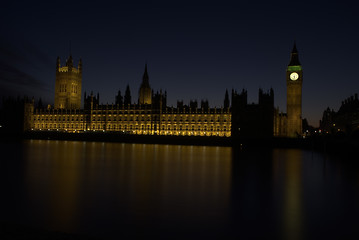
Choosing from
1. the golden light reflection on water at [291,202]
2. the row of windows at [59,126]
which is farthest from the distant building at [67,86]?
the golden light reflection on water at [291,202]

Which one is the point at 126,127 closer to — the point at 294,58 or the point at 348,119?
the point at 294,58

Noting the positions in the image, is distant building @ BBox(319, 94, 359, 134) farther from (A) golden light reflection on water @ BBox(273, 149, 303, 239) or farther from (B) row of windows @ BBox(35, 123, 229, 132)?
(A) golden light reflection on water @ BBox(273, 149, 303, 239)

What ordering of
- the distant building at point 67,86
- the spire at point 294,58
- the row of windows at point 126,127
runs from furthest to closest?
the distant building at point 67,86
the spire at point 294,58
the row of windows at point 126,127

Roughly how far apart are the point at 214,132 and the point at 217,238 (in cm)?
5722

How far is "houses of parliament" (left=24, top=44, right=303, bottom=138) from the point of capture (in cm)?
5663

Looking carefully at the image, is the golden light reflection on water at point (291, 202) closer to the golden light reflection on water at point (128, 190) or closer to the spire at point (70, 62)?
the golden light reflection on water at point (128, 190)

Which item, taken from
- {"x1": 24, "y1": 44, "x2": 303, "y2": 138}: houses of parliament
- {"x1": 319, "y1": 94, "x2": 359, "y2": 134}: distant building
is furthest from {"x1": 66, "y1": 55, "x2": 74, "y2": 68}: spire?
{"x1": 319, "y1": 94, "x2": 359, "y2": 134}: distant building

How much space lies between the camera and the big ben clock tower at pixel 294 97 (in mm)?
64500

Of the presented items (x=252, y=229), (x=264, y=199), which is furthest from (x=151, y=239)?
(x=264, y=199)

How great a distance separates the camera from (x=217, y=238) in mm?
8234

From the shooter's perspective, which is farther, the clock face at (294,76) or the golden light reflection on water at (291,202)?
the clock face at (294,76)

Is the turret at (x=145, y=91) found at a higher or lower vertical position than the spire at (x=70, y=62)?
lower

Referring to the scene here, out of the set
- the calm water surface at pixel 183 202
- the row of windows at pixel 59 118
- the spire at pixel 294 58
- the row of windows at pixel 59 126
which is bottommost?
the calm water surface at pixel 183 202

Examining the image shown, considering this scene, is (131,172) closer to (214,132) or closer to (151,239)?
(151,239)
